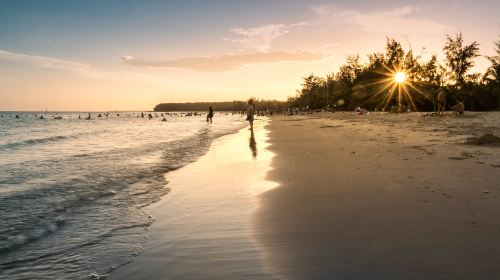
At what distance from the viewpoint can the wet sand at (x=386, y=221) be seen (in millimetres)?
3555

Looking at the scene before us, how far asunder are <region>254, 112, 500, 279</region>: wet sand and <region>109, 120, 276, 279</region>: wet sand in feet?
0.77

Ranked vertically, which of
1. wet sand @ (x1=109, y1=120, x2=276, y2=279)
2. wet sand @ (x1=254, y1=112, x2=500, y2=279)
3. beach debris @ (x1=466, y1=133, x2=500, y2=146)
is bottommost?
wet sand @ (x1=109, y1=120, x2=276, y2=279)

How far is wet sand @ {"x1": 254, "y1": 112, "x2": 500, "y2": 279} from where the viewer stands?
355 cm

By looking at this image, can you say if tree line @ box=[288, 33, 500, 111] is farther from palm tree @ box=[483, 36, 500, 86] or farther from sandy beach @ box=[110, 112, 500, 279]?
sandy beach @ box=[110, 112, 500, 279]

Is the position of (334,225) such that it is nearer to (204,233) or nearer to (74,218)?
(204,233)

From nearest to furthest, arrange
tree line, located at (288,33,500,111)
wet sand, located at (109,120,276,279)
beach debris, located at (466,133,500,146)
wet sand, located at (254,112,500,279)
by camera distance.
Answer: wet sand, located at (254,112,500,279) < wet sand, located at (109,120,276,279) < beach debris, located at (466,133,500,146) < tree line, located at (288,33,500,111)

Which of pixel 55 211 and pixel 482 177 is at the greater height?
pixel 482 177

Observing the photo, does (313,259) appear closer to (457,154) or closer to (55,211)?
(55,211)

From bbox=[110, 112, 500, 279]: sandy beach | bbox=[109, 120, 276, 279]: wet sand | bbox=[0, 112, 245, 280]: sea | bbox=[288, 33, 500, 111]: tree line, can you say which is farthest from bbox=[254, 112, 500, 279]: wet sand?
bbox=[288, 33, 500, 111]: tree line

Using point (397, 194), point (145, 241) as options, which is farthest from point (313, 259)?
point (397, 194)

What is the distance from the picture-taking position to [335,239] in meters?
4.40

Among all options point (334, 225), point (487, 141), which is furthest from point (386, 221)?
point (487, 141)

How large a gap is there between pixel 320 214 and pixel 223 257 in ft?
6.45

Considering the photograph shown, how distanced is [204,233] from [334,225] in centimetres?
169
